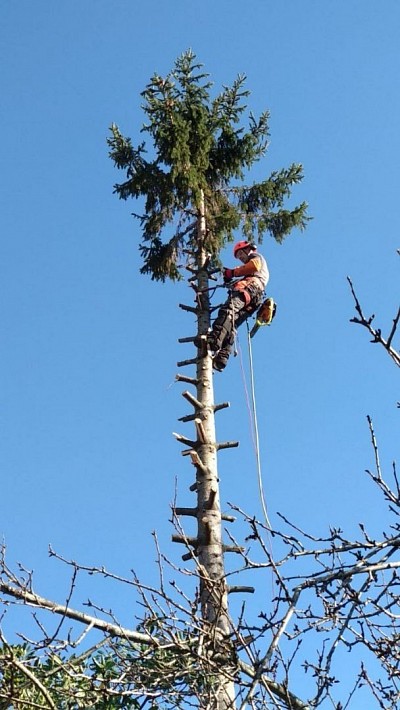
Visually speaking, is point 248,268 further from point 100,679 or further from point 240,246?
point 100,679

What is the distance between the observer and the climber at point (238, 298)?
8.42 metres

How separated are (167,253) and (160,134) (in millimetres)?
1365

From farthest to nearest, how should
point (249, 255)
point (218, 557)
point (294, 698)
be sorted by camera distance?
point (249, 255), point (218, 557), point (294, 698)

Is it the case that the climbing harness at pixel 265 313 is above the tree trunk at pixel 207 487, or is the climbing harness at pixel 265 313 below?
above

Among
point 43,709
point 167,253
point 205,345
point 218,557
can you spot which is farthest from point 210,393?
point 43,709

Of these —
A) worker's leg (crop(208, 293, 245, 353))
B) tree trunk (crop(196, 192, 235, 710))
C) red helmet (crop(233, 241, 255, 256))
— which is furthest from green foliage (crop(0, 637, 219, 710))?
red helmet (crop(233, 241, 255, 256))

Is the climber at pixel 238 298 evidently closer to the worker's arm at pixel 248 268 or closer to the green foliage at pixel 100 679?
the worker's arm at pixel 248 268

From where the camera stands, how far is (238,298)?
8.80 meters

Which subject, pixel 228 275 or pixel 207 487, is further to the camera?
pixel 228 275

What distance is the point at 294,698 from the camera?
197 inches

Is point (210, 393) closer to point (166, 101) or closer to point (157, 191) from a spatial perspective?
point (157, 191)

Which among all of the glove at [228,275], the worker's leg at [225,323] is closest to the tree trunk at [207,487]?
the worker's leg at [225,323]

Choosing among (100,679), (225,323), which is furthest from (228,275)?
(100,679)

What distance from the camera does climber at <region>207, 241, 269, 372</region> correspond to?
27.6 feet
